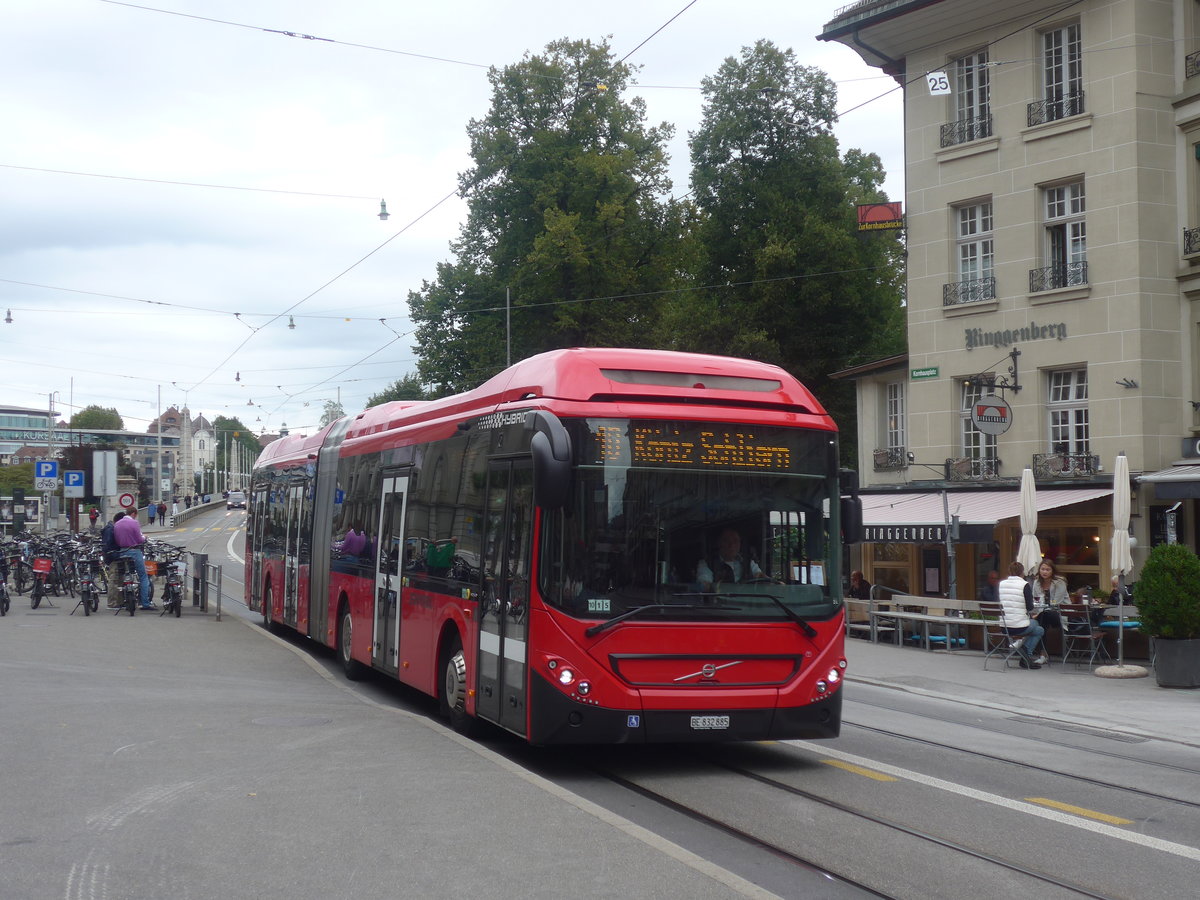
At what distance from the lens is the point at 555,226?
40.9m

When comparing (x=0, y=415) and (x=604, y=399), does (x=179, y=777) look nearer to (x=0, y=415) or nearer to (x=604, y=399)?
(x=604, y=399)

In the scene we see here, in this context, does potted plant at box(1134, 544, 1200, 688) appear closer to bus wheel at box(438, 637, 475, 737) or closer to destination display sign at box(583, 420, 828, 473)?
destination display sign at box(583, 420, 828, 473)

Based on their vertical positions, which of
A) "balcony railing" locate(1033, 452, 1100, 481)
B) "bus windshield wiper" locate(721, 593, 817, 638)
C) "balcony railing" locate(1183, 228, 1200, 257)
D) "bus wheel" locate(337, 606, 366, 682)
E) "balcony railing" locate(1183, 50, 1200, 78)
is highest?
"balcony railing" locate(1183, 50, 1200, 78)

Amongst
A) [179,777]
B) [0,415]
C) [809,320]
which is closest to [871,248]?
[809,320]

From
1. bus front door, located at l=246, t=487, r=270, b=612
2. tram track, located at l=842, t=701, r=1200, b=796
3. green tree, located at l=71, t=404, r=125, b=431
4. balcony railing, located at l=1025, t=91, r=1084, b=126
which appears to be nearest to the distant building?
balcony railing, located at l=1025, t=91, r=1084, b=126

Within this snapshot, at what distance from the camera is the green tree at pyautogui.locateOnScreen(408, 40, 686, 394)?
42.3m

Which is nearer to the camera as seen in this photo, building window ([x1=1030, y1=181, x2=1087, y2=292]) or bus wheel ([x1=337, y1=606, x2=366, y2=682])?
bus wheel ([x1=337, y1=606, x2=366, y2=682])

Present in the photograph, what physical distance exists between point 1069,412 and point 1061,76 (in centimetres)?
634

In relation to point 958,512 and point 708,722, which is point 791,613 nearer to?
point 708,722

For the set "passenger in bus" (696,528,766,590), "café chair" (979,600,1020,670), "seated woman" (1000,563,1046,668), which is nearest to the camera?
"passenger in bus" (696,528,766,590)

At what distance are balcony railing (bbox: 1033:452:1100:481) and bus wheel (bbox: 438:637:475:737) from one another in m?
15.6

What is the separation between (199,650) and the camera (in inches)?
671

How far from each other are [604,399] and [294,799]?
3.45m

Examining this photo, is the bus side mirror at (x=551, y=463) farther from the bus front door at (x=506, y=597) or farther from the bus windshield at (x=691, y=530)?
the bus front door at (x=506, y=597)
